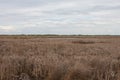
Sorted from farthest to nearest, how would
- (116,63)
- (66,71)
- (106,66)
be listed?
(116,63)
(106,66)
(66,71)

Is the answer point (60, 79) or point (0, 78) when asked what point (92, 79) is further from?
point (0, 78)

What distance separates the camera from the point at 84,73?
8617mm

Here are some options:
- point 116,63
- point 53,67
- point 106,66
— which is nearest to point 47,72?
point 53,67

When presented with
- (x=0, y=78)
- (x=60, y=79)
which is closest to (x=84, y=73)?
(x=60, y=79)

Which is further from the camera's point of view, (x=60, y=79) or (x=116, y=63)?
(x=116, y=63)

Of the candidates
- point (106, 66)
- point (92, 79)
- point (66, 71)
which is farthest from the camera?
point (106, 66)

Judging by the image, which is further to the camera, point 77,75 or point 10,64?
point 10,64

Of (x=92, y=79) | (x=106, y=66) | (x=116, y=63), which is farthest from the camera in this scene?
(x=116, y=63)

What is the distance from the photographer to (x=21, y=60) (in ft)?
33.4

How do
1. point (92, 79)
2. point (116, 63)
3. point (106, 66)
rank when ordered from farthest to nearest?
point (116, 63) → point (106, 66) → point (92, 79)

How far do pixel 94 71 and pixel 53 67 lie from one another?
1.49 m

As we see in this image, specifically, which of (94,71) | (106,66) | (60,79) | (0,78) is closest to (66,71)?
(60,79)

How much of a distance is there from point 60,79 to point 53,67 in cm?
78

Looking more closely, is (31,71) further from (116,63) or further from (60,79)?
(116,63)
